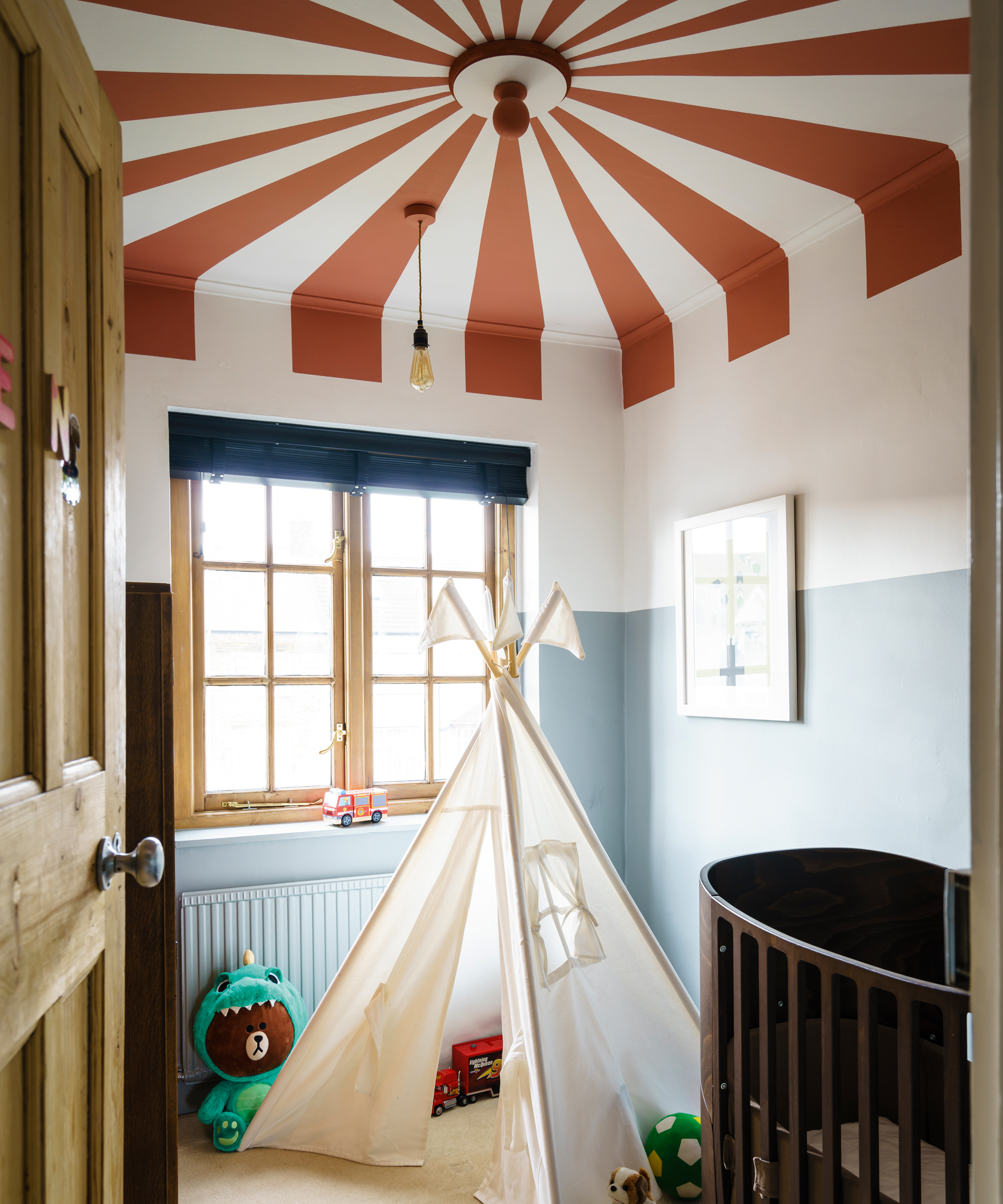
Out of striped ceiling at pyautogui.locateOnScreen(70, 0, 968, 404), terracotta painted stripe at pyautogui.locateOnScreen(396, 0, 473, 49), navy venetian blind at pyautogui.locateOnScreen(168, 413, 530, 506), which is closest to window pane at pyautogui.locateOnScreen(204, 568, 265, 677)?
navy venetian blind at pyautogui.locateOnScreen(168, 413, 530, 506)

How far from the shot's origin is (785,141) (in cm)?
205

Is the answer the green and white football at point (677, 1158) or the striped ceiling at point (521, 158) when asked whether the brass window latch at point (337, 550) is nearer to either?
the striped ceiling at point (521, 158)

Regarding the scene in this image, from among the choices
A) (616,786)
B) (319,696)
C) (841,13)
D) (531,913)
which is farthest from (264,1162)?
(841,13)

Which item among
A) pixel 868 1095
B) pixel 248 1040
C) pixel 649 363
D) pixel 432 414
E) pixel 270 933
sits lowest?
pixel 248 1040

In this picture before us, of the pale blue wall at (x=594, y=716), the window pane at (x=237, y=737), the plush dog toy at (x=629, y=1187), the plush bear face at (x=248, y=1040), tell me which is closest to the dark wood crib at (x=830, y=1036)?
the plush dog toy at (x=629, y=1187)

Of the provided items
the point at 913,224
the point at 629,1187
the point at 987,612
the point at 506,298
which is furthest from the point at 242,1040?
the point at 913,224

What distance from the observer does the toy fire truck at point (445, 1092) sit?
8.64ft

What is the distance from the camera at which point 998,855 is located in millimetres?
533

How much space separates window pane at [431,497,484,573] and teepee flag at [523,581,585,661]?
0.86 m

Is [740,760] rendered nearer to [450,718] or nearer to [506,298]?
[450,718]

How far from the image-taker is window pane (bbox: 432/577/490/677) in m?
3.29

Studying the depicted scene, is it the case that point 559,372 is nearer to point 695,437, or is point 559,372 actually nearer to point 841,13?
point 695,437

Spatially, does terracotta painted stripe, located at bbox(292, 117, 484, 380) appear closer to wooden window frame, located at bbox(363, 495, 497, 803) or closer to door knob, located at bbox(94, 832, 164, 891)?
wooden window frame, located at bbox(363, 495, 497, 803)

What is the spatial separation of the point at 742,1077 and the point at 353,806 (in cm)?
164
